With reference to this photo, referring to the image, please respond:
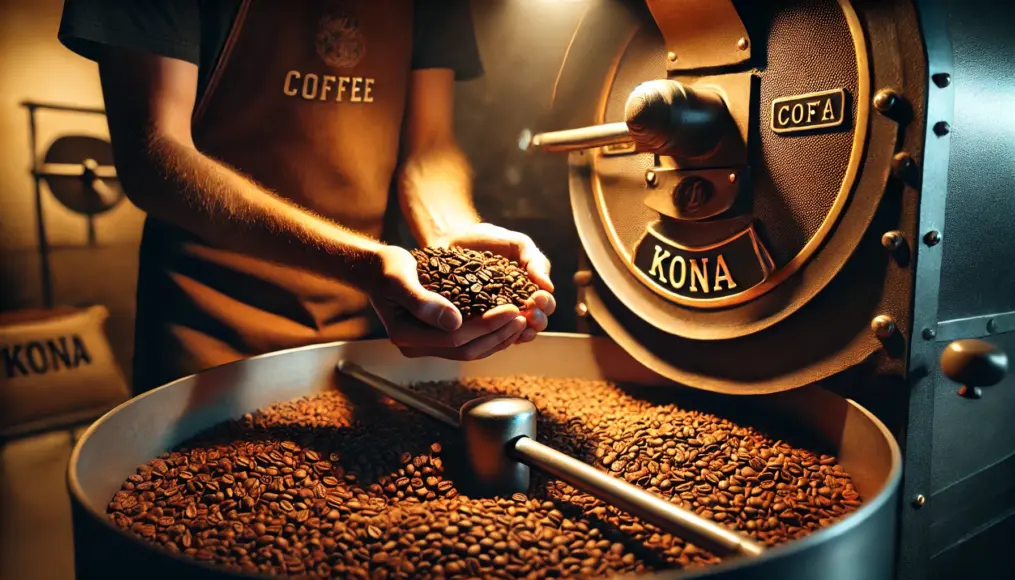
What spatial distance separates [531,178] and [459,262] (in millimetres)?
860

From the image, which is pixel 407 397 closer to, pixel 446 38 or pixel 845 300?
pixel 845 300

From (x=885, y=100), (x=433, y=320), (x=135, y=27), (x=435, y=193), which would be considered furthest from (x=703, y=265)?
(x=135, y=27)

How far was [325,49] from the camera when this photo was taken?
147cm

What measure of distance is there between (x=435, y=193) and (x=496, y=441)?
939mm

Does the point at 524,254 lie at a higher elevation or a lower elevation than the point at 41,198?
lower

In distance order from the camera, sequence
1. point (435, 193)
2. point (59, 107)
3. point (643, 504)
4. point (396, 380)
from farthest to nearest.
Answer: point (435, 193) < point (396, 380) < point (59, 107) < point (643, 504)

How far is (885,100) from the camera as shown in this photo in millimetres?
799

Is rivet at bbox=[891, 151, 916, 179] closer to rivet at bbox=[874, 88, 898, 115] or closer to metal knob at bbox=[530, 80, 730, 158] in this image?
rivet at bbox=[874, 88, 898, 115]

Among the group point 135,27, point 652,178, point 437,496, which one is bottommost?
point 437,496

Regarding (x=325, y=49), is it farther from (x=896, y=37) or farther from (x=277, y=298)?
(x=896, y=37)

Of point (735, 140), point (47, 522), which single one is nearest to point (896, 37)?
point (735, 140)

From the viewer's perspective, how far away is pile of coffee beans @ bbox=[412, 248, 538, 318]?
3.35ft

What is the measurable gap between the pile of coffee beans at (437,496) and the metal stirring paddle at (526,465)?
40 mm

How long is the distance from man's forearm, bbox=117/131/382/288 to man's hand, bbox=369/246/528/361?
174 mm
